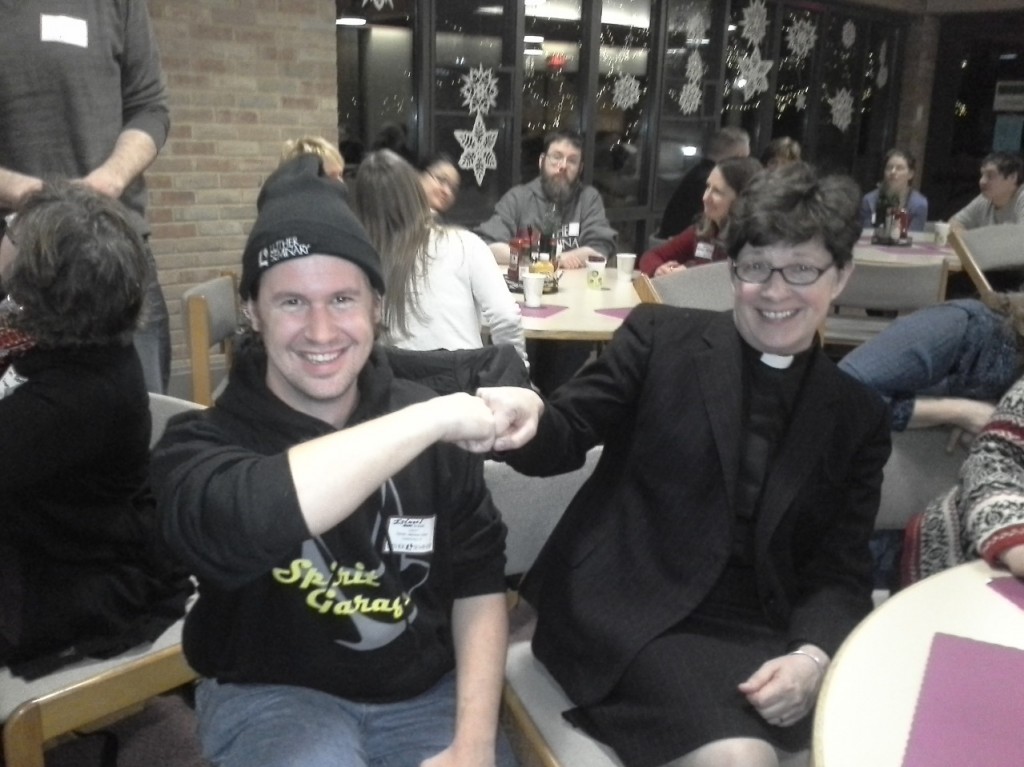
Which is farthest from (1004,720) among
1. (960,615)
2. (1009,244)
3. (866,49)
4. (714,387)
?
(866,49)

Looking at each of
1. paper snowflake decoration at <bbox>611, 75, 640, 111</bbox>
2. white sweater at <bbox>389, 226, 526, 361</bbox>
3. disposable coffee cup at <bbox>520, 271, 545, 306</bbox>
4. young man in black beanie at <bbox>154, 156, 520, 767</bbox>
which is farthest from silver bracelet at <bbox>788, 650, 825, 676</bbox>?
paper snowflake decoration at <bbox>611, 75, 640, 111</bbox>

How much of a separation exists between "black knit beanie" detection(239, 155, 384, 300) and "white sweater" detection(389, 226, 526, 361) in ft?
4.68

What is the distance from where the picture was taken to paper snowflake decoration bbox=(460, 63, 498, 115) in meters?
5.69

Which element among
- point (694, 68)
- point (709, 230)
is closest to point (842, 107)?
point (694, 68)

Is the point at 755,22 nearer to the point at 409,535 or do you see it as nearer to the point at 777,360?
the point at 777,360

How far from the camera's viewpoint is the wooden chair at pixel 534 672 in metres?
1.35

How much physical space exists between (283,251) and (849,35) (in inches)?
354

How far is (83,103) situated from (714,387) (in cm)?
174

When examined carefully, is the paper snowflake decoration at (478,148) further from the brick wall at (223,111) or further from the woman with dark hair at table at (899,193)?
the woman with dark hair at table at (899,193)

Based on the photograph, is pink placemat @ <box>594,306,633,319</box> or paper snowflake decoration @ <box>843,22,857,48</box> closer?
pink placemat @ <box>594,306,633,319</box>

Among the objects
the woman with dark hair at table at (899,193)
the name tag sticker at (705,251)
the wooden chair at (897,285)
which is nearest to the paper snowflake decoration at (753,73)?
the woman with dark hair at table at (899,193)

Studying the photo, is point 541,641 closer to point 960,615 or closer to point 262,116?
point 960,615

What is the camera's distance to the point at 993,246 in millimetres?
4301

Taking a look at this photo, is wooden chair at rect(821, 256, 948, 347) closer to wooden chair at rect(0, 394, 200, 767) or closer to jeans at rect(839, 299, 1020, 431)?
jeans at rect(839, 299, 1020, 431)
